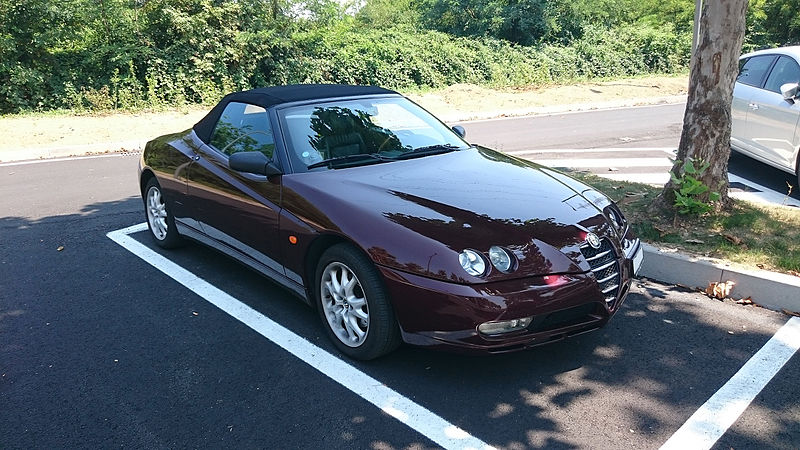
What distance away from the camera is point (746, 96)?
845cm

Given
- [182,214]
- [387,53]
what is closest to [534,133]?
[387,53]

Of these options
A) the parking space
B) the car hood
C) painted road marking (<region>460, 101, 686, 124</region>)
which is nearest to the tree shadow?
the parking space

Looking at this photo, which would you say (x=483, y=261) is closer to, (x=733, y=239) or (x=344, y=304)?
(x=344, y=304)

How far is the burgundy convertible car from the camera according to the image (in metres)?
3.48

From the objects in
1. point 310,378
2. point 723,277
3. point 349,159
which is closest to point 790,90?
point 723,277

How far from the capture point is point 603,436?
322 centimetres

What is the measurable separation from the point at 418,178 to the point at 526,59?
904 inches

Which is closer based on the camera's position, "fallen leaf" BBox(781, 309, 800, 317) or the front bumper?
the front bumper

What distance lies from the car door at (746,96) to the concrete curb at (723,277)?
4.02 m

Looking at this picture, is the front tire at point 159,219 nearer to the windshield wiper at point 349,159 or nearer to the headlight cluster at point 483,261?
the windshield wiper at point 349,159

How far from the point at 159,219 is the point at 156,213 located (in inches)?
3.1

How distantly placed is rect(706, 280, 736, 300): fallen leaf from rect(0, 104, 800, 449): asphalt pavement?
0.12 meters

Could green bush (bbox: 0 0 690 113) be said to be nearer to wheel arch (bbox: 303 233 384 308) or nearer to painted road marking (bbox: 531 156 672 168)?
painted road marking (bbox: 531 156 672 168)

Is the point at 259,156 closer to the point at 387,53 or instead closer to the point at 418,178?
the point at 418,178
